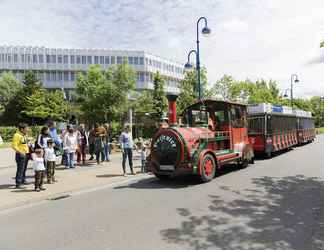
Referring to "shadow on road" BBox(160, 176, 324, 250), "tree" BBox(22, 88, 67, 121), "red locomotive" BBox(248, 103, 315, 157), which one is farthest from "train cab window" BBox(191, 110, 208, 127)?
"tree" BBox(22, 88, 67, 121)

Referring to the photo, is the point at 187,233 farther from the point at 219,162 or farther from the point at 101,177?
the point at 101,177

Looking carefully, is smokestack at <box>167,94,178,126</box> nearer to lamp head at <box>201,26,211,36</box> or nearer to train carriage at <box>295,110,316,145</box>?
lamp head at <box>201,26,211,36</box>

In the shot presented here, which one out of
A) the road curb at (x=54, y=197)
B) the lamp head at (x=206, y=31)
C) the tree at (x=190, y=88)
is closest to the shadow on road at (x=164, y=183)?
the road curb at (x=54, y=197)

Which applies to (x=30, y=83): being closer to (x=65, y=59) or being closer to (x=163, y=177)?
(x=65, y=59)

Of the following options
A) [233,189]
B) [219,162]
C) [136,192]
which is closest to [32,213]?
[136,192]

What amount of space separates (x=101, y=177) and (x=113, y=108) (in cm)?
2245

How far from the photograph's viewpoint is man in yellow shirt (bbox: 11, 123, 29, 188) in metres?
8.68

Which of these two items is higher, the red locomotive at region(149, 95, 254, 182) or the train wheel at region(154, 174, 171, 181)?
the red locomotive at region(149, 95, 254, 182)

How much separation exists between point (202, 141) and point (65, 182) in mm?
4545

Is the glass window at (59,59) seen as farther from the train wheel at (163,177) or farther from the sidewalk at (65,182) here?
the train wheel at (163,177)

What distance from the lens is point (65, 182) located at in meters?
9.72

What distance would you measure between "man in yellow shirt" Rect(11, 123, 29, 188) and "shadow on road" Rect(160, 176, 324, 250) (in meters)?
5.11

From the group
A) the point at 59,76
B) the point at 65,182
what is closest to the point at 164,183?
the point at 65,182

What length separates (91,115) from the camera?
35.9 metres
